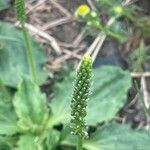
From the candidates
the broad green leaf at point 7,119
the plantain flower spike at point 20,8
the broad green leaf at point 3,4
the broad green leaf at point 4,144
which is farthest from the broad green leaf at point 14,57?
the plantain flower spike at point 20,8

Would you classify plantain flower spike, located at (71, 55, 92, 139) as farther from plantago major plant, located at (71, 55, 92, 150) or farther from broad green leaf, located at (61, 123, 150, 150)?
broad green leaf, located at (61, 123, 150, 150)

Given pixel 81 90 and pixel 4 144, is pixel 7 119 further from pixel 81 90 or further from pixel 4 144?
pixel 81 90

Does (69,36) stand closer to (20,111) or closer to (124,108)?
(124,108)

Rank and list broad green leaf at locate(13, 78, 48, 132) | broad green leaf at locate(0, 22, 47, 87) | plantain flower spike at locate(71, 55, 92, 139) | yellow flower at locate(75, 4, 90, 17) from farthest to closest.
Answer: yellow flower at locate(75, 4, 90, 17) < broad green leaf at locate(0, 22, 47, 87) < broad green leaf at locate(13, 78, 48, 132) < plantain flower spike at locate(71, 55, 92, 139)

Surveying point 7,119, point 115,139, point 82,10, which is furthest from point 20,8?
point 82,10

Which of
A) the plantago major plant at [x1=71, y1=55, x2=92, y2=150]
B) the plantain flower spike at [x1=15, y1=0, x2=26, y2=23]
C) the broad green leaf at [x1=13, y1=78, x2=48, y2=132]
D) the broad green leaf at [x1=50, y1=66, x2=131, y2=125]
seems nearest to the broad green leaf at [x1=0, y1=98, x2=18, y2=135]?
the broad green leaf at [x1=13, y1=78, x2=48, y2=132]
